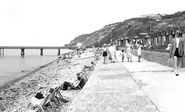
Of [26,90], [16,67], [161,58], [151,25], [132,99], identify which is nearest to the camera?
[132,99]

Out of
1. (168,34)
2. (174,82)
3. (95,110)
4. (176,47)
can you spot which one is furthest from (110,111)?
(168,34)

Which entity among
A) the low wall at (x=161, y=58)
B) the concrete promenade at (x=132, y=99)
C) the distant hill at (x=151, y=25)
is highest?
the distant hill at (x=151, y=25)

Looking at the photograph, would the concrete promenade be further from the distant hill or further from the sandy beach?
the distant hill

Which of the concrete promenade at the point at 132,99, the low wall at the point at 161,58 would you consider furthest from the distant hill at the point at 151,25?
the concrete promenade at the point at 132,99

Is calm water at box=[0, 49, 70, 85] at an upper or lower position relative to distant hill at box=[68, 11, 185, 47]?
lower

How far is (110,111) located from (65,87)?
4.81 metres

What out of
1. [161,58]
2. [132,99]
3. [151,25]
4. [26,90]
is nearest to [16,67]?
[26,90]

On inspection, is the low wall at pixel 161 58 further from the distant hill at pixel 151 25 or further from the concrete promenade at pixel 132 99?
the distant hill at pixel 151 25

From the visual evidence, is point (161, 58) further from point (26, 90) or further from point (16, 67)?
point (16, 67)

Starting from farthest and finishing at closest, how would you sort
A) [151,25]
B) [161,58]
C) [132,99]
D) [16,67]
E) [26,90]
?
[151,25] → [16,67] → [26,90] → [161,58] → [132,99]

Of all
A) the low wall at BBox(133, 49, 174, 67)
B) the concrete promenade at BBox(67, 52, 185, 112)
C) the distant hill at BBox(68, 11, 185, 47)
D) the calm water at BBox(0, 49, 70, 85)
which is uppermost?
the distant hill at BBox(68, 11, 185, 47)

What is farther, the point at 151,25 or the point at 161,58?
the point at 151,25

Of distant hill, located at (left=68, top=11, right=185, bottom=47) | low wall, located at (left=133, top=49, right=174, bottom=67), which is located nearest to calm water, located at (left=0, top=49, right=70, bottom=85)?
low wall, located at (left=133, top=49, right=174, bottom=67)

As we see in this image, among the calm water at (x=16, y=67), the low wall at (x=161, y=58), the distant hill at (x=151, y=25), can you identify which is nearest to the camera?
the low wall at (x=161, y=58)
